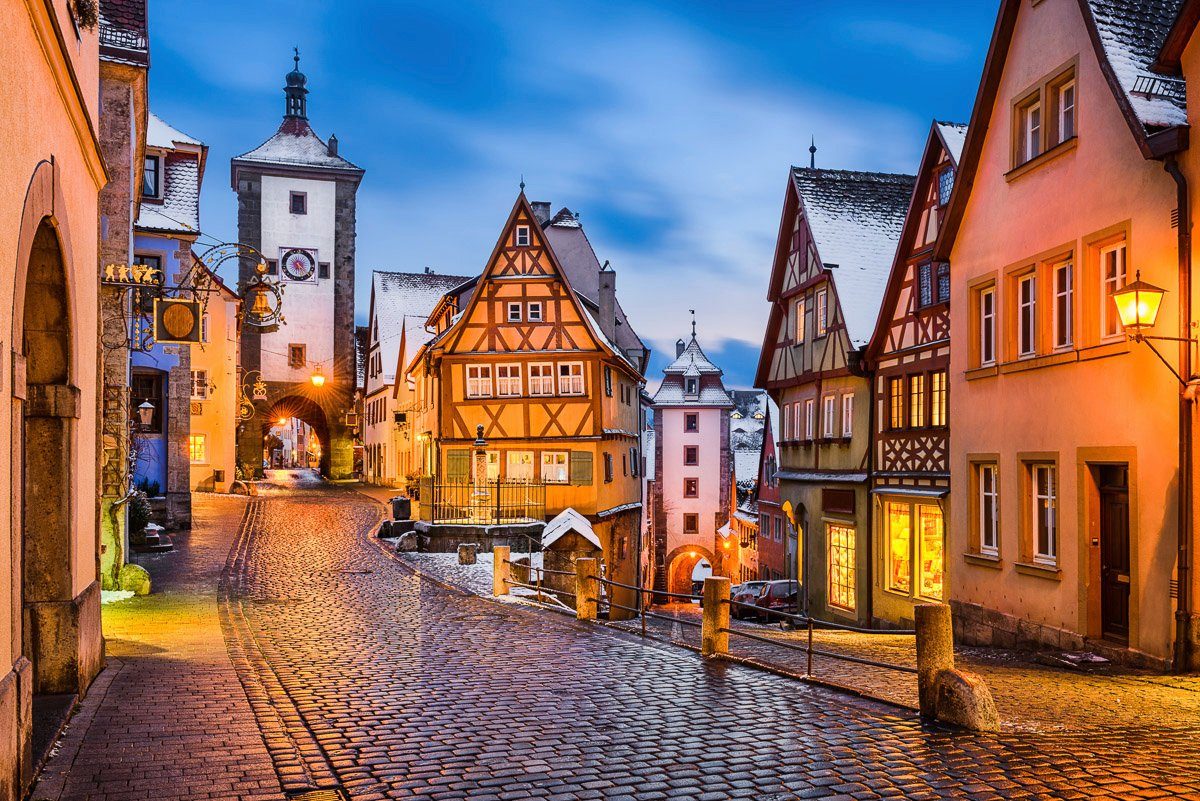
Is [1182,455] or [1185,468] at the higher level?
[1182,455]

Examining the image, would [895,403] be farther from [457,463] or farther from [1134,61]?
[457,463]

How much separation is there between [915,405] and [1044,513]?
6.16 meters

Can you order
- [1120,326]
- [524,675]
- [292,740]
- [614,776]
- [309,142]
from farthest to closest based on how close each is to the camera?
[309,142] < [1120,326] < [524,675] < [292,740] < [614,776]

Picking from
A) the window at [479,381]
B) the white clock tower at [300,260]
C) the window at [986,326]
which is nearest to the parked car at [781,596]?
the window at [986,326]

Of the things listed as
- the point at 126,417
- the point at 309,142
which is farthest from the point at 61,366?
the point at 309,142

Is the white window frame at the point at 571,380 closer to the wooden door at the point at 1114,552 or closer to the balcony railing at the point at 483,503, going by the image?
the balcony railing at the point at 483,503

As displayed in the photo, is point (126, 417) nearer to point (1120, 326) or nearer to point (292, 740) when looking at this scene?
point (292, 740)

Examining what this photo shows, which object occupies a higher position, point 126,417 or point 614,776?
point 126,417

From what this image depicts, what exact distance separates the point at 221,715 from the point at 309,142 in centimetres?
5709

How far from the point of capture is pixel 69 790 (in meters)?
6.67

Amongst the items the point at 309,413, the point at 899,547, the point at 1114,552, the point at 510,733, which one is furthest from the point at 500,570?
the point at 309,413

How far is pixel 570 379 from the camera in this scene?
34.8 meters

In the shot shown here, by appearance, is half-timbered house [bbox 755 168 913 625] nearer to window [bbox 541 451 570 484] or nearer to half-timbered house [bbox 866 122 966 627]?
half-timbered house [bbox 866 122 966 627]

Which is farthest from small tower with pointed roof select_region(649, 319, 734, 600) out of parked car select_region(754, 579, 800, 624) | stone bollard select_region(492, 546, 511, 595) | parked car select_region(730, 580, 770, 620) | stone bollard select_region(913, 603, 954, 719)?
stone bollard select_region(913, 603, 954, 719)
